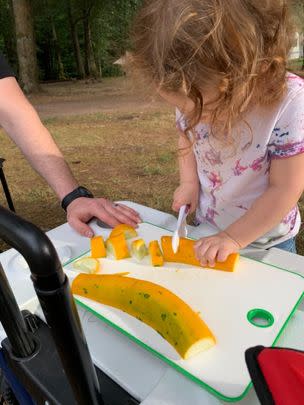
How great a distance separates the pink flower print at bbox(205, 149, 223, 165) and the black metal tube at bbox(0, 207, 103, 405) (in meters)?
0.84

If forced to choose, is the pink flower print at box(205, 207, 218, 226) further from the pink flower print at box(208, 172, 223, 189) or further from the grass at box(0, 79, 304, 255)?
the grass at box(0, 79, 304, 255)

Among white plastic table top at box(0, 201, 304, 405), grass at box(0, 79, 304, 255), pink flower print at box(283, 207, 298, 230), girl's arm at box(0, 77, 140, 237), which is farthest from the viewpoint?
grass at box(0, 79, 304, 255)

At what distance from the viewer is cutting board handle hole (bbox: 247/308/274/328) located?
0.68 m

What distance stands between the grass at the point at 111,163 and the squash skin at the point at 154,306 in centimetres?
137

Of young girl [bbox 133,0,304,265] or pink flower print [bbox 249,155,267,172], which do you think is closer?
young girl [bbox 133,0,304,265]

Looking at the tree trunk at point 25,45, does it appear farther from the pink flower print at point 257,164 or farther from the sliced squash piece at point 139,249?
the sliced squash piece at point 139,249

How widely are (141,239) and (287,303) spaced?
1.22 ft

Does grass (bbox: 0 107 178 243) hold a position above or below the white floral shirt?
below

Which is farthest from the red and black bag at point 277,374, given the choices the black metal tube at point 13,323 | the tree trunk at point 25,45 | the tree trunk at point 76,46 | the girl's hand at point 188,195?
Answer: the tree trunk at point 76,46

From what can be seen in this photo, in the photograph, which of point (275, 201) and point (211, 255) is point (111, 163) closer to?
point (275, 201)

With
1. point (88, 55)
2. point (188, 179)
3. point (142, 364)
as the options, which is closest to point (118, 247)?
point (142, 364)

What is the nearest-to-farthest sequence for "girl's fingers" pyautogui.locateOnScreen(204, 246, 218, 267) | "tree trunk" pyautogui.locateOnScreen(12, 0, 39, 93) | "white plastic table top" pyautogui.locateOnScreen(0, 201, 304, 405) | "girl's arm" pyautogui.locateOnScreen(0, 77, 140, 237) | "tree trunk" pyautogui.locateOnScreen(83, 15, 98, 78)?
"white plastic table top" pyautogui.locateOnScreen(0, 201, 304, 405) → "girl's fingers" pyautogui.locateOnScreen(204, 246, 218, 267) → "girl's arm" pyautogui.locateOnScreen(0, 77, 140, 237) → "tree trunk" pyautogui.locateOnScreen(12, 0, 39, 93) → "tree trunk" pyautogui.locateOnScreen(83, 15, 98, 78)

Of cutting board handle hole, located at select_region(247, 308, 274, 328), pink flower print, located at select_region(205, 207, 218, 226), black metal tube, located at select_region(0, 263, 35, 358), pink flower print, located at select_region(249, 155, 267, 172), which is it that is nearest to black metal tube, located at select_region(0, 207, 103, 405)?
black metal tube, located at select_region(0, 263, 35, 358)

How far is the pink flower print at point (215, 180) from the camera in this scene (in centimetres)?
118
